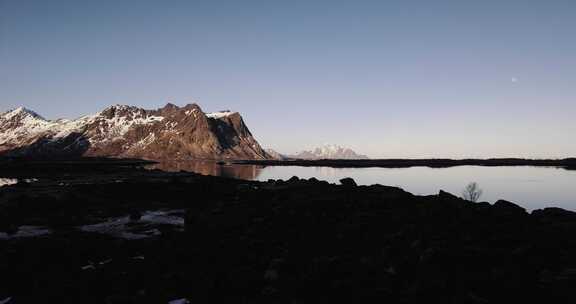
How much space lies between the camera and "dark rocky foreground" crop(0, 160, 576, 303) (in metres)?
12.0

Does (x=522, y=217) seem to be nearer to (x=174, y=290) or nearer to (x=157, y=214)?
(x=174, y=290)

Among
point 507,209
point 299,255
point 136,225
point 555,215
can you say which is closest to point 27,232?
point 136,225

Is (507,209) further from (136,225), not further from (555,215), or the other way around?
(136,225)

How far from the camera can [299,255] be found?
52.8ft

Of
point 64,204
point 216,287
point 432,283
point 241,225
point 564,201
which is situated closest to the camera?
point 432,283

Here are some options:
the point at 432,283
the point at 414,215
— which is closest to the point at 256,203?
the point at 414,215

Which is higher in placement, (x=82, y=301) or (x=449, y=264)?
(x=449, y=264)

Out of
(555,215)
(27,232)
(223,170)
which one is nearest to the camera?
(27,232)

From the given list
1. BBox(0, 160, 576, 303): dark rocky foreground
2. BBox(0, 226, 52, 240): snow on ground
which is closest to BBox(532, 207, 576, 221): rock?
BBox(0, 160, 576, 303): dark rocky foreground

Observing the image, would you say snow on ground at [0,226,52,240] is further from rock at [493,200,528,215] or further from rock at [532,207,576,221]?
rock at [532,207,576,221]

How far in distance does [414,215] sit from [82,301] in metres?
16.4

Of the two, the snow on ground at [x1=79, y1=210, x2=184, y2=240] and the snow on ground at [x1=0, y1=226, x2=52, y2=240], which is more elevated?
the snow on ground at [x1=79, y1=210, x2=184, y2=240]

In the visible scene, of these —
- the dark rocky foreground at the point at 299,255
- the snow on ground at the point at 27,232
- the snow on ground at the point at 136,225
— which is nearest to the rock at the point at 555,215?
the dark rocky foreground at the point at 299,255

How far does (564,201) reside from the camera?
161ft
